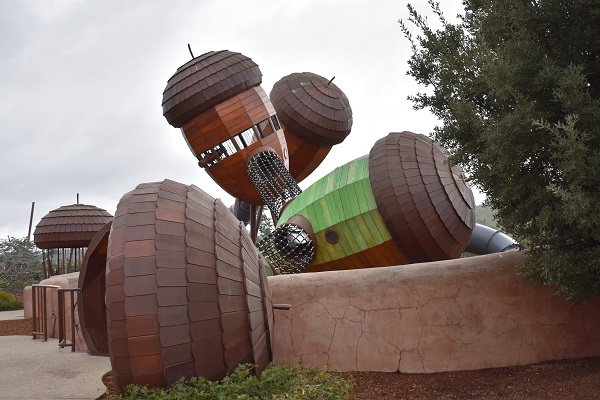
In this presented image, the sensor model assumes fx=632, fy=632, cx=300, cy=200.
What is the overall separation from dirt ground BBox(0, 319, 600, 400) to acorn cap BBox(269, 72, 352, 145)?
1049 centimetres

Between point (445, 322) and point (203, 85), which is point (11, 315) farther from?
point (445, 322)

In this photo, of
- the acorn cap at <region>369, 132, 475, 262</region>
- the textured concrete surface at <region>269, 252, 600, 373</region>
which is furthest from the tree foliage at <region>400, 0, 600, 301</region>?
the acorn cap at <region>369, 132, 475, 262</region>

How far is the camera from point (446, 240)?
1052 cm

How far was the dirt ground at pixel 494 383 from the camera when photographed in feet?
19.3

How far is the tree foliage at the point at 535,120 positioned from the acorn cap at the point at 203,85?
740 centimetres

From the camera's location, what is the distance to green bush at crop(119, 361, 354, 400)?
15.3 feet

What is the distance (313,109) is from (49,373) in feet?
35.3

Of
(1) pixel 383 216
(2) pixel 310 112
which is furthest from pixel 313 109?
(1) pixel 383 216

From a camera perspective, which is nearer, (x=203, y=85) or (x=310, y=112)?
(x=203, y=85)

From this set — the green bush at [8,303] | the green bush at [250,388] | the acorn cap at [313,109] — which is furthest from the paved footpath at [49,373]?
the green bush at [8,303]

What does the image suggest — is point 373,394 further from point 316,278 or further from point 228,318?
point 228,318

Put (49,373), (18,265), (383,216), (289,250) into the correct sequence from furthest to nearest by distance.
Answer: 1. (18,265)
2. (289,250)
3. (383,216)
4. (49,373)

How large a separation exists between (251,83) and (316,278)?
25.4ft

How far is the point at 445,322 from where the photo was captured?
277 inches
